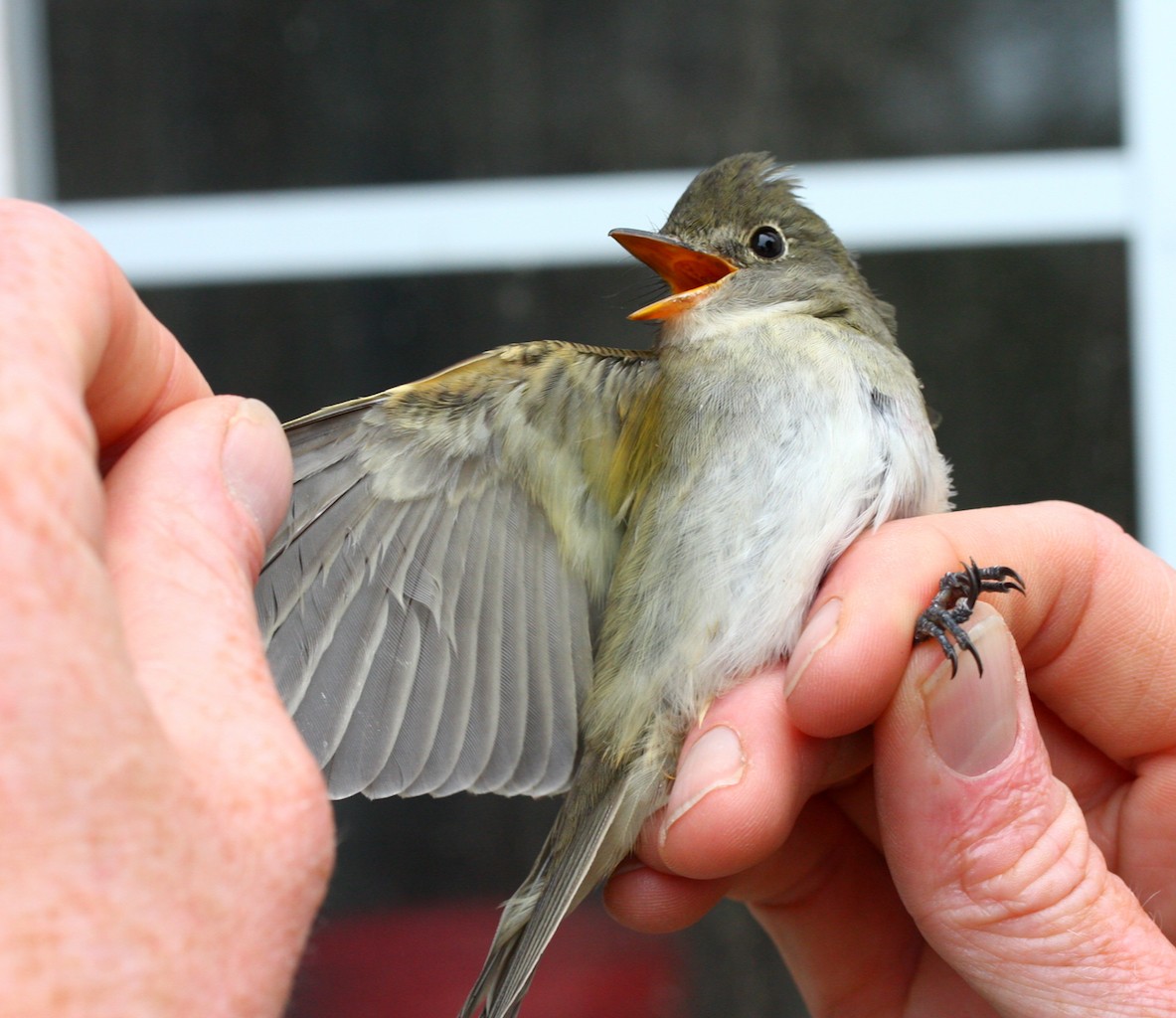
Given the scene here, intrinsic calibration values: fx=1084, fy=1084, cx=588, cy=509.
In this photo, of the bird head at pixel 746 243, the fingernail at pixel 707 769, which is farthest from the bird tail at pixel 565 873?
the bird head at pixel 746 243

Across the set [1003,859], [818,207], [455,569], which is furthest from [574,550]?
[818,207]

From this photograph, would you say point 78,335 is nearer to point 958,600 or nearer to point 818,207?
point 958,600

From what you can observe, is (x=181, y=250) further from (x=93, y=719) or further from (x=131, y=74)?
(x=93, y=719)

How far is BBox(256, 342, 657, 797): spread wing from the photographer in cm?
207

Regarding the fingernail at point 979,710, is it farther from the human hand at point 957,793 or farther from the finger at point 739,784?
the finger at point 739,784

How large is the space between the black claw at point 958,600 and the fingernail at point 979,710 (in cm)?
4

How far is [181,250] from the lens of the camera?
13.8 feet

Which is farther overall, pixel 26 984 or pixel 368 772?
pixel 368 772

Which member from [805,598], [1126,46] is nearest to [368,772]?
[805,598]

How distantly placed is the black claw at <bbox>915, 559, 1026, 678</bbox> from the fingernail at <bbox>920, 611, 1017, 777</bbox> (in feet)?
0.13

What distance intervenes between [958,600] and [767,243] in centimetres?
104

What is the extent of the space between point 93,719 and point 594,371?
1.40 m

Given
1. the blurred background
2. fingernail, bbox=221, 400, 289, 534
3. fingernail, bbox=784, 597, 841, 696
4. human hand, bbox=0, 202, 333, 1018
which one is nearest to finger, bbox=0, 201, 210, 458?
human hand, bbox=0, 202, 333, 1018

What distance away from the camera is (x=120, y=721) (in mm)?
916
